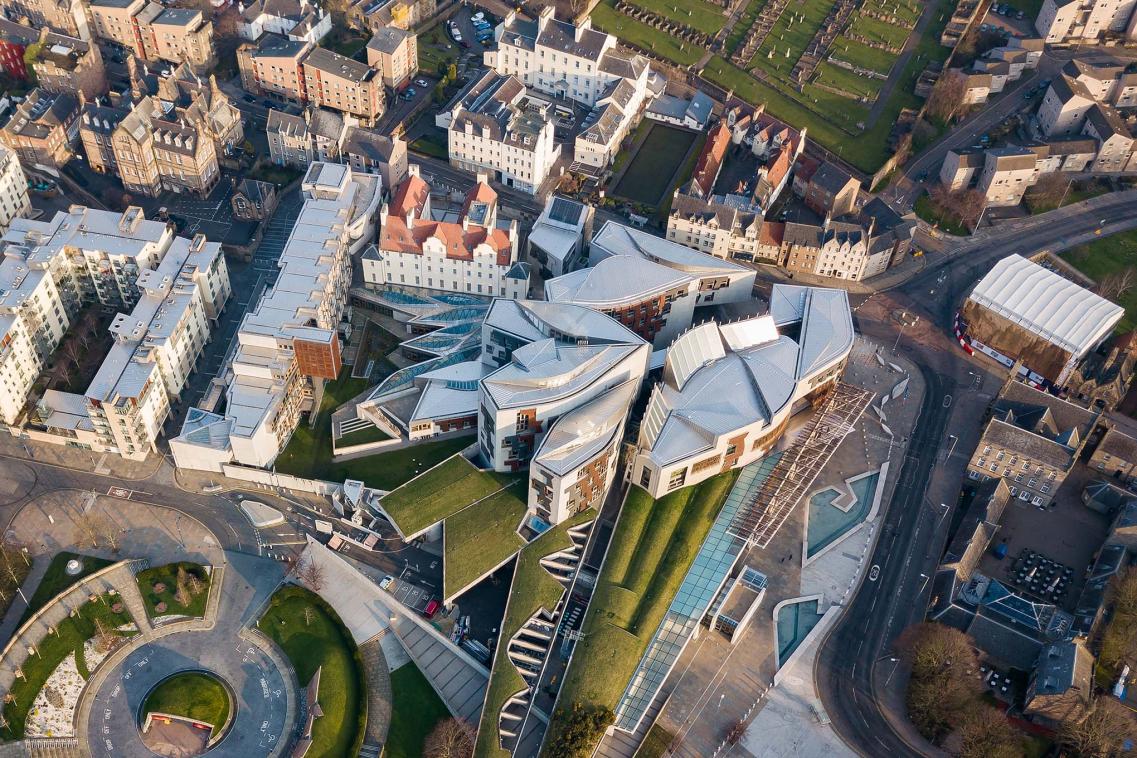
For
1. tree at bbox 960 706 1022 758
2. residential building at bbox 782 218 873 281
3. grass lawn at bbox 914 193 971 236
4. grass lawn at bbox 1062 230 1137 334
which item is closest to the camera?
tree at bbox 960 706 1022 758

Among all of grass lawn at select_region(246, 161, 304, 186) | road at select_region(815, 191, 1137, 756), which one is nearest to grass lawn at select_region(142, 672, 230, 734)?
road at select_region(815, 191, 1137, 756)

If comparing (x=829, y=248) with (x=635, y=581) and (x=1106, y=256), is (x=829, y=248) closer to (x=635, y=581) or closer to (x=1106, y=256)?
(x=1106, y=256)

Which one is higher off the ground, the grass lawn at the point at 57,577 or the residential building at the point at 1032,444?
the residential building at the point at 1032,444

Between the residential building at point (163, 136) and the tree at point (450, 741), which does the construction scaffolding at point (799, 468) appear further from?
the residential building at point (163, 136)

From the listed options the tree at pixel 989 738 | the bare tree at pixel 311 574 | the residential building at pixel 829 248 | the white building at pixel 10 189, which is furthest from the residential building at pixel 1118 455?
the white building at pixel 10 189

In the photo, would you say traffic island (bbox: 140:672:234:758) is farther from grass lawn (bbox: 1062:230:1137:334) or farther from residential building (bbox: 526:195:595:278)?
grass lawn (bbox: 1062:230:1137:334)
